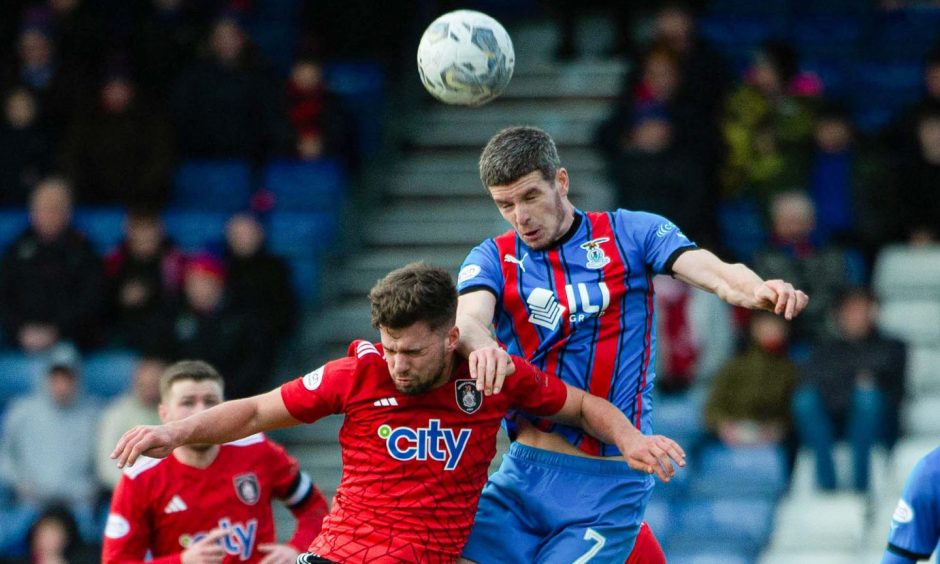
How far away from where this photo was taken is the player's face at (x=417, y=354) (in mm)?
5207

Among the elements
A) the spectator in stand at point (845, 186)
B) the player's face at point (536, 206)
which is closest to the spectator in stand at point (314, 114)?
the spectator in stand at point (845, 186)

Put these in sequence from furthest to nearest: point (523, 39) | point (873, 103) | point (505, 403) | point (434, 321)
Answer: point (523, 39), point (873, 103), point (505, 403), point (434, 321)

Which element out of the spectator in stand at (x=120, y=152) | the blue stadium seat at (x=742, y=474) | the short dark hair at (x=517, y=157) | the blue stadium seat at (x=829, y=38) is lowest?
the blue stadium seat at (x=742, y=474)

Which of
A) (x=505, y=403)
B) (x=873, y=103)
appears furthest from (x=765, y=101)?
(x=505, y=403)

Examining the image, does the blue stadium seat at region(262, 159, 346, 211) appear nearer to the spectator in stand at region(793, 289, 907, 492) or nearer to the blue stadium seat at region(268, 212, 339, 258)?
the blue stadium seat at region(268, 212, 339, 258)

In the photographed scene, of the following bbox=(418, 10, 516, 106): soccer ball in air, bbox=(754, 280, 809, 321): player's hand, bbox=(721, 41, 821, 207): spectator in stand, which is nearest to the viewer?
bbox=(754, 280, 809, 321): player's hand

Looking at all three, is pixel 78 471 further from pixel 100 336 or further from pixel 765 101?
pixel 765 101

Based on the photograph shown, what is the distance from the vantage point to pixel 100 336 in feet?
38.7

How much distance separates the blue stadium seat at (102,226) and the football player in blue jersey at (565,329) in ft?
22.9

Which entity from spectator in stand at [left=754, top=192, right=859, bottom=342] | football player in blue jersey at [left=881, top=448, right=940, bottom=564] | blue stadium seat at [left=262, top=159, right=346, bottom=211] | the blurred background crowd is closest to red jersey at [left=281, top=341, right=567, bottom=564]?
football player in blue jersey at [left=881, top=448, right=940, bottom=564]

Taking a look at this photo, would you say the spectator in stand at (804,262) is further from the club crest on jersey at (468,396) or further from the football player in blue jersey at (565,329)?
the club crest on jersey at (468,396)

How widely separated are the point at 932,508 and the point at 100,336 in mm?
7308

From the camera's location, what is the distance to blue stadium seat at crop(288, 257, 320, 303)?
39.0 feet

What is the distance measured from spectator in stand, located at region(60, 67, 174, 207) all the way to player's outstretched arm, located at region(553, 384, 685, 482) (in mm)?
7245
